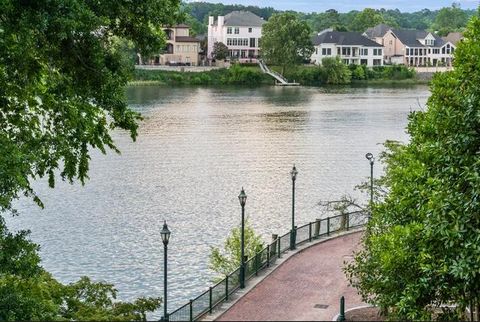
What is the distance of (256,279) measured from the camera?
96.0 ft

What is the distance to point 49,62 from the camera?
67.6 ft

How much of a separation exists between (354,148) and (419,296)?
54.3 m

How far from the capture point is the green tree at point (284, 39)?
473ft

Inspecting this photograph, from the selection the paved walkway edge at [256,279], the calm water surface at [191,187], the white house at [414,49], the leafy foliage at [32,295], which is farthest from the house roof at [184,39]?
the leafy foliage at [32,295]

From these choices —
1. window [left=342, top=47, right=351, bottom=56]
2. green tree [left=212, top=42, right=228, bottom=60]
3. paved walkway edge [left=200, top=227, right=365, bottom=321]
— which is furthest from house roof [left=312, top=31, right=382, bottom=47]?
paved walkway edge [left=200, top=227, right=365, bottom=321]

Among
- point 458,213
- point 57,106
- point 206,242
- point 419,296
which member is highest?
point 57,106

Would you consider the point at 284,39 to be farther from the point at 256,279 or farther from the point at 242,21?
the point at 256,279

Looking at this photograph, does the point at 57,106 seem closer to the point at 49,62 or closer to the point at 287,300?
the point at 49,62

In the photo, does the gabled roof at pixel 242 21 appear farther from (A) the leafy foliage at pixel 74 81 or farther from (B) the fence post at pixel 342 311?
(A) the leafy foliage at pixel 74 81

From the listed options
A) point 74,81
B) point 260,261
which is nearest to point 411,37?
point 260,261

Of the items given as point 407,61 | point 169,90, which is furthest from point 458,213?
point 407,61

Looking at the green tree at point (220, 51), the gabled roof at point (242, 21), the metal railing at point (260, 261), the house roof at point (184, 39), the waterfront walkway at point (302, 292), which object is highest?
the gabled roof at point (242, 21)

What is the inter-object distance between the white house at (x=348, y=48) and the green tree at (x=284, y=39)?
13.0 m

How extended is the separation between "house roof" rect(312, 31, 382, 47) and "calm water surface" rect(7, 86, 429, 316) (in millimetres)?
62658
